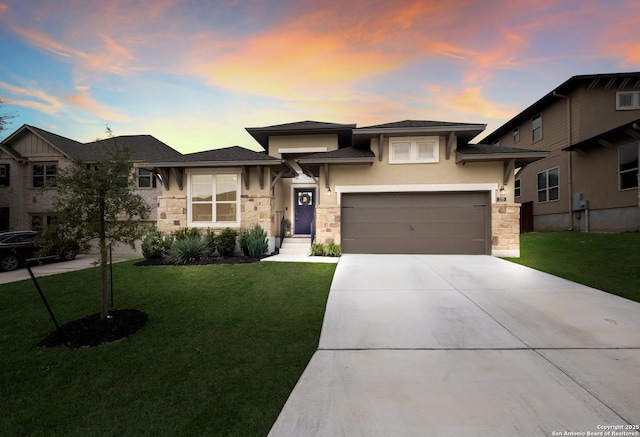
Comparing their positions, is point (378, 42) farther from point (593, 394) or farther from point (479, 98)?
point (593, 394)

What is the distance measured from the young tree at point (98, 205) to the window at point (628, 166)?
19.3 m

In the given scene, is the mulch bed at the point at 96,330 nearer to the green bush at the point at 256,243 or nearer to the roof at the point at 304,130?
the green bush at the point at 256,243

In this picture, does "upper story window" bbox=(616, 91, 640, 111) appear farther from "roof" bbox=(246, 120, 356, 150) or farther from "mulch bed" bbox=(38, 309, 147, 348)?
"mulch bed" bbox=(38, 309, 147, 348)

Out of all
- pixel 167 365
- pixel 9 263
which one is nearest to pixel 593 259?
pixel 167 365

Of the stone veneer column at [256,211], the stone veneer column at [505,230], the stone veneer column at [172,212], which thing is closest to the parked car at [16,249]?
the stone veneer column at [172,212]

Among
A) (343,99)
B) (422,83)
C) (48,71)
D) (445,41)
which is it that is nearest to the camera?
(445,41)

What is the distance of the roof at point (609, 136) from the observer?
11.5 metres

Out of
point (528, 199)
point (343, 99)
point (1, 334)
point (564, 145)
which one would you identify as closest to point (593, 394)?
point (1, 334)

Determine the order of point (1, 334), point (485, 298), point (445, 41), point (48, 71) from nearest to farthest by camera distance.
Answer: point (1, 334)
point (485, 298)
point (445, 41)
point (48, 71)

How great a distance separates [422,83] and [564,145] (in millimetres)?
9803

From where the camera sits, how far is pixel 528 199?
19281mm

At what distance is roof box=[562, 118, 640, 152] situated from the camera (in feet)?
37.7

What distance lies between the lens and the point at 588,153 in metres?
14.5

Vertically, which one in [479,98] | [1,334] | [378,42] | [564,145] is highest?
[378,42]
